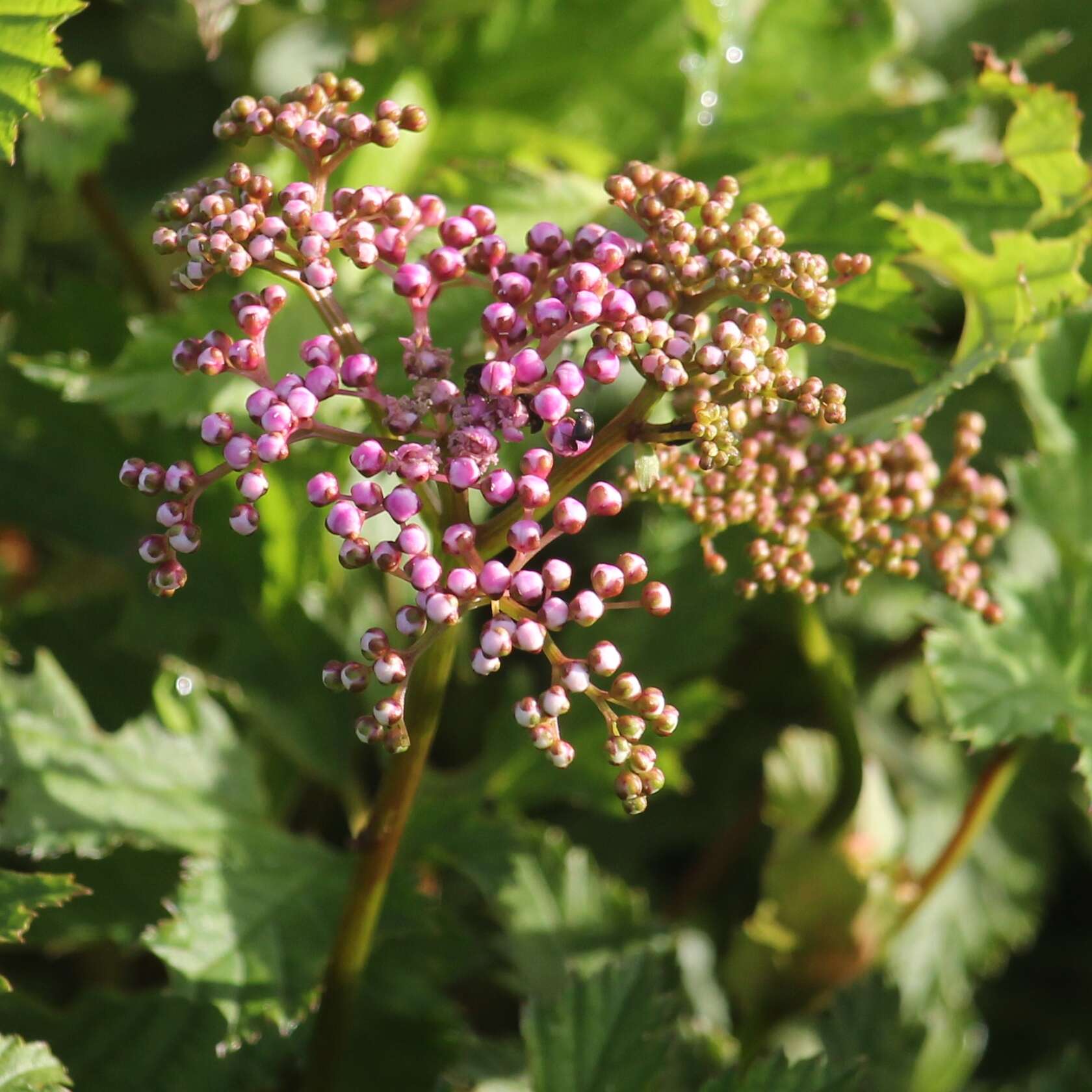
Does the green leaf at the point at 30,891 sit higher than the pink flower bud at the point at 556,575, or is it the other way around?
the pink flower bud at the point at 556,575

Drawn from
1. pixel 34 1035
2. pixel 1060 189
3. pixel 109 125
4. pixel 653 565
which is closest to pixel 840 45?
pixel 1060 189

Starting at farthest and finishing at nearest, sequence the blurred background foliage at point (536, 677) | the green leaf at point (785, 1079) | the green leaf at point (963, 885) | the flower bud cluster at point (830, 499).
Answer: the green leaf at point (963, 885)
the blurred background foliage at point (536, 677)
the green leaf at point (785, 1079)
the flower bud cluster at point (830, 499)

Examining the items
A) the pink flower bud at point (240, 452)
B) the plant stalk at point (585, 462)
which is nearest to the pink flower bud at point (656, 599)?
the plant stalk at point (585, 462)

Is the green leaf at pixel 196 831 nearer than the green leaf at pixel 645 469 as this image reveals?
No

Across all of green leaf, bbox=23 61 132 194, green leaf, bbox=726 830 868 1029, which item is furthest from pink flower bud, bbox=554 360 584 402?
green leaf, bbox=23 61 132 194

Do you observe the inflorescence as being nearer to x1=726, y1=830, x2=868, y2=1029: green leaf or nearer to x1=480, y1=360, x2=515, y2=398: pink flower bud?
x1=480, y1=360, x2=515, y2=398: pink flower bud

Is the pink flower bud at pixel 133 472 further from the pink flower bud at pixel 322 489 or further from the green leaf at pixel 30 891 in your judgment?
the green leaf at pixel 30 891

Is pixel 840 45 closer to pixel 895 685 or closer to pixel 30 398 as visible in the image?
pixel 895 685
